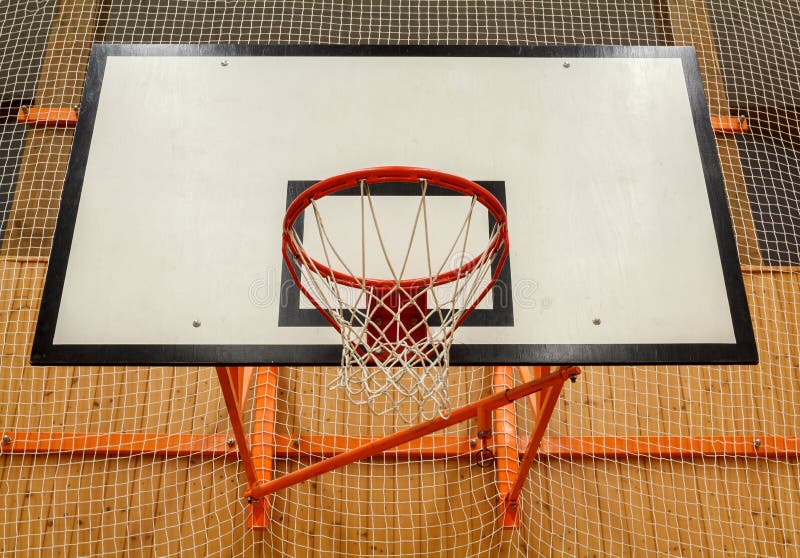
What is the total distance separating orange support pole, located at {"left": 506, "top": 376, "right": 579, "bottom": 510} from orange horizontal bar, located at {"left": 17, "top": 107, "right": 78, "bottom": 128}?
11.3ft

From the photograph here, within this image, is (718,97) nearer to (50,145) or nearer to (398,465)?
(398,465)

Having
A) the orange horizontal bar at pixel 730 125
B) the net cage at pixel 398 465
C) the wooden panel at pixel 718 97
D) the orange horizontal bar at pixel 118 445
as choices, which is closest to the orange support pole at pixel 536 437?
the net cage at pixel 398 465

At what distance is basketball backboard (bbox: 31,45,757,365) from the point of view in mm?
2303

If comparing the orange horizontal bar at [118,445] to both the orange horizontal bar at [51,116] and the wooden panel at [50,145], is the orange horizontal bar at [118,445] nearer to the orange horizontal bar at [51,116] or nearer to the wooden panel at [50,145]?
the wooden panel at [50,145]

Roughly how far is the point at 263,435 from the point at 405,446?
715mm

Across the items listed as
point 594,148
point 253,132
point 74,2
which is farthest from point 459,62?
point 74,2

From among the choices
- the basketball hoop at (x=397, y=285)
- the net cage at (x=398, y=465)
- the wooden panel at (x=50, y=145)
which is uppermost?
the wooden panel at (x=50, y=145)

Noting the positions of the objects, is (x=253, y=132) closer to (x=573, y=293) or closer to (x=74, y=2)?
(x=573, y=293)

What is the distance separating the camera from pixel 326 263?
7.70 ft

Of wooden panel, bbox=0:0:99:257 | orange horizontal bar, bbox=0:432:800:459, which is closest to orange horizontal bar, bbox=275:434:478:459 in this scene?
orange horizontal bar, bbox=0:432:800:459

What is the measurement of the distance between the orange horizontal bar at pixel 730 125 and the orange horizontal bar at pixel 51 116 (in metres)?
4.03

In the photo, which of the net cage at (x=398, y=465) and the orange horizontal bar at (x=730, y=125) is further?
the orange horizontal bar at (x=730, y=125)

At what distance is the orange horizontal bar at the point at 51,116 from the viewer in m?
4.36

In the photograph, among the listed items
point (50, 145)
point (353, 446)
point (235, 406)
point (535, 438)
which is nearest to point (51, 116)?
point (50, 145)
